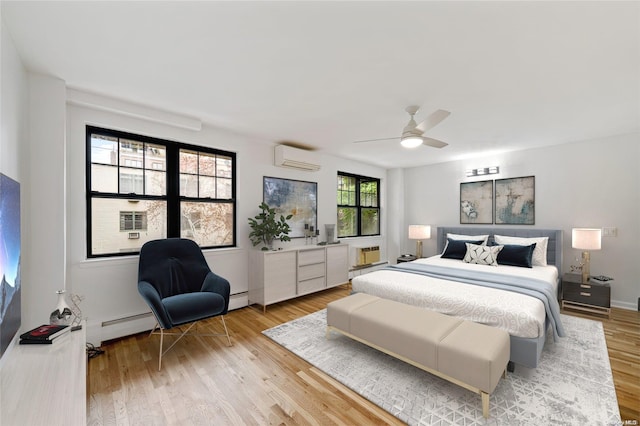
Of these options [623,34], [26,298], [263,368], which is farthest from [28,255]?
[623,34]

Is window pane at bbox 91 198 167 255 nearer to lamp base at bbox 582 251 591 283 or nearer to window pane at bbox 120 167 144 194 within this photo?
window pane at bbox 120 167 144 194

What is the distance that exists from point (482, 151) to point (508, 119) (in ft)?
5.52

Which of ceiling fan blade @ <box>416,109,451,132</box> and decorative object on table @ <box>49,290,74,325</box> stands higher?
ceiling fan blade @ <box>416,109,451,132</box>

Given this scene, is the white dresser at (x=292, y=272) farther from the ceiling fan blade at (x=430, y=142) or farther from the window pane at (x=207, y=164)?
the ceiling fan blade at (x=430, y=142)

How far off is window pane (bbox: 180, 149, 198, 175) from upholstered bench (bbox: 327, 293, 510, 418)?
2546 mm

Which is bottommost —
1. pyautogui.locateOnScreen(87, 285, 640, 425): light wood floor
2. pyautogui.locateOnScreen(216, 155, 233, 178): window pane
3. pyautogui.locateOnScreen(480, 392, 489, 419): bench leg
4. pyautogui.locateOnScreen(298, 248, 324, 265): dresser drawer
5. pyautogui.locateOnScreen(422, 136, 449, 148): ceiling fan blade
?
pyautogui.locateOnScreen(87, 285, 640, 425): light wood floor

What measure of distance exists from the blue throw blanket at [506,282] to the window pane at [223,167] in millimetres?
2770

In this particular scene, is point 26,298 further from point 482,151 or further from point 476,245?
point 482,151

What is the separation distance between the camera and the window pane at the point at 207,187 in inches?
142

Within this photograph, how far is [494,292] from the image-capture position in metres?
2.63

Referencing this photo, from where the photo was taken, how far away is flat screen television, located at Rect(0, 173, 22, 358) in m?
1.38

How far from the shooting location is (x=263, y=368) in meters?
2.36

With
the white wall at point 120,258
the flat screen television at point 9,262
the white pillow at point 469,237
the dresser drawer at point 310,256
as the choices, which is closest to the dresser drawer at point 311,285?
the dresser drawer at point 310,256

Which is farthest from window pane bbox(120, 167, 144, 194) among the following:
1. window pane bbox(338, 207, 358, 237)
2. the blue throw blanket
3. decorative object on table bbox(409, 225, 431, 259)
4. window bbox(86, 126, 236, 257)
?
decorative object on table bbox(409, 225, 431, 259)
